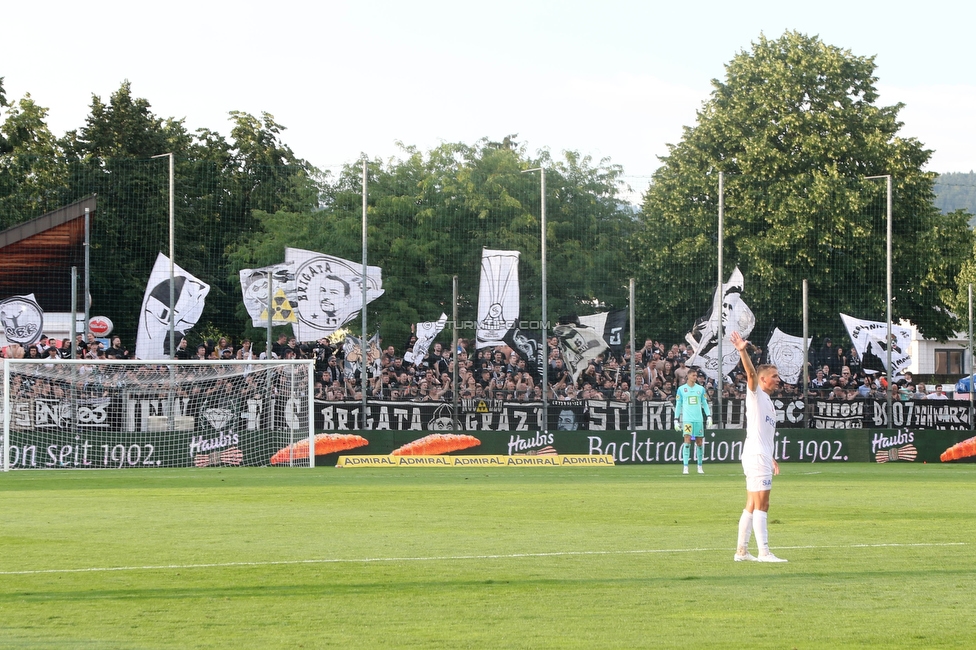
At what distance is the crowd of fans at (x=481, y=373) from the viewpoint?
3173 cm

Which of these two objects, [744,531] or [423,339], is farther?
[423,339]

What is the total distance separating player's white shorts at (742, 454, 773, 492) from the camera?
10.7m

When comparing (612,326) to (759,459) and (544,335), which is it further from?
(759,459)

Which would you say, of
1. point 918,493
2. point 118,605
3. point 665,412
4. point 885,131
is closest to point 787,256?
point 885,131

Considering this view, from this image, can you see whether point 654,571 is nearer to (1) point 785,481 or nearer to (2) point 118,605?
(2) point 118,605

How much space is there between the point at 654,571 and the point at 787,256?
35.4m

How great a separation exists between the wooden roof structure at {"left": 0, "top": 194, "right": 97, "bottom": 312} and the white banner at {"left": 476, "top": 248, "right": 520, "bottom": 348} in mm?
10644

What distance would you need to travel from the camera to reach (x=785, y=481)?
938 inches

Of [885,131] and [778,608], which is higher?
[885,131]

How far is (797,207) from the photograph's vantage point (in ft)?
145

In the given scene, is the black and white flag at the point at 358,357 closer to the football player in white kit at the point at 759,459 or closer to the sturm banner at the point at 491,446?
the sturm banner at the point at 491,446

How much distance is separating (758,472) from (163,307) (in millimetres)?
24143

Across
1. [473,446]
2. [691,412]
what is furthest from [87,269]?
[691,412]

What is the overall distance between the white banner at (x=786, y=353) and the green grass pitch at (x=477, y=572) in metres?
16.5
